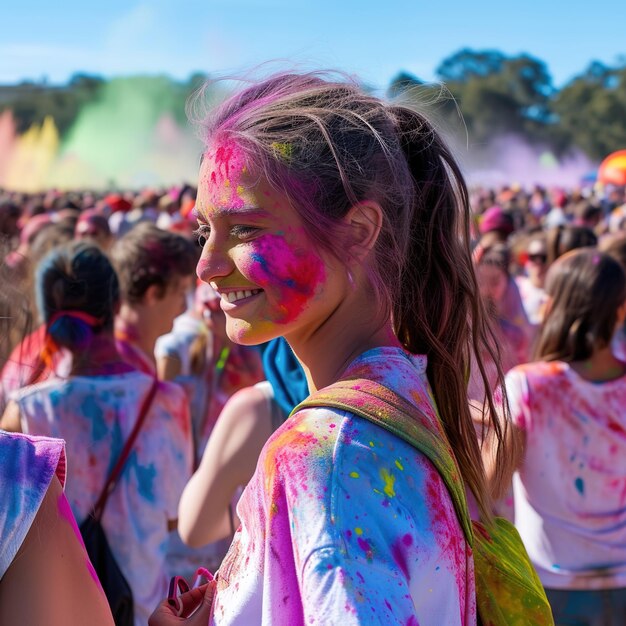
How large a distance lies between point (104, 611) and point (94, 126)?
190 feet

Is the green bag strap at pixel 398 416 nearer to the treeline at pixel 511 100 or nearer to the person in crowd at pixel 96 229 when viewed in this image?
the person in crowd at pixel 96 229

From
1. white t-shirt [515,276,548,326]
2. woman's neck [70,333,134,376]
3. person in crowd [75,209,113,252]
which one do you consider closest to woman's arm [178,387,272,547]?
woman's neck [70,333,134,376]

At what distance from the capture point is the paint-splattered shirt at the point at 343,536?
1022 mm

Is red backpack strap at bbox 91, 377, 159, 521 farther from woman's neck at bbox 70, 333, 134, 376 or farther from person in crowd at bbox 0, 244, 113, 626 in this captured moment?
person in crowd at bbox 0, 244, 113, 626

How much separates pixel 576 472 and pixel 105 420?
5.18 feet

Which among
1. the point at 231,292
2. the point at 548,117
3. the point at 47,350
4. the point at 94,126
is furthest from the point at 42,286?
the point at 548,117

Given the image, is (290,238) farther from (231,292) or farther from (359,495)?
(359,495)

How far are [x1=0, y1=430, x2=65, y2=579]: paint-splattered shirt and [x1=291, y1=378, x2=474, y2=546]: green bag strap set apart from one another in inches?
14.2

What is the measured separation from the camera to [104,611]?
49.4 inches

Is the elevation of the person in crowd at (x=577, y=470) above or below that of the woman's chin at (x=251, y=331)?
below

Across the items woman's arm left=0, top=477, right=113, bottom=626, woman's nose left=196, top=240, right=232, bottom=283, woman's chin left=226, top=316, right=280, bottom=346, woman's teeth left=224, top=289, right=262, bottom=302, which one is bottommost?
woman's arm left=0, top=477, right=113, bottom=626

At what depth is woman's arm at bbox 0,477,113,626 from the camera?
1.16m

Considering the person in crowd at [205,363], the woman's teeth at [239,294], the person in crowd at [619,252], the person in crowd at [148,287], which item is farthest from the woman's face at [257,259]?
the person in crowd at [619,252]

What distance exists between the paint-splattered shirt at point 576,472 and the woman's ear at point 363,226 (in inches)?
70.0
